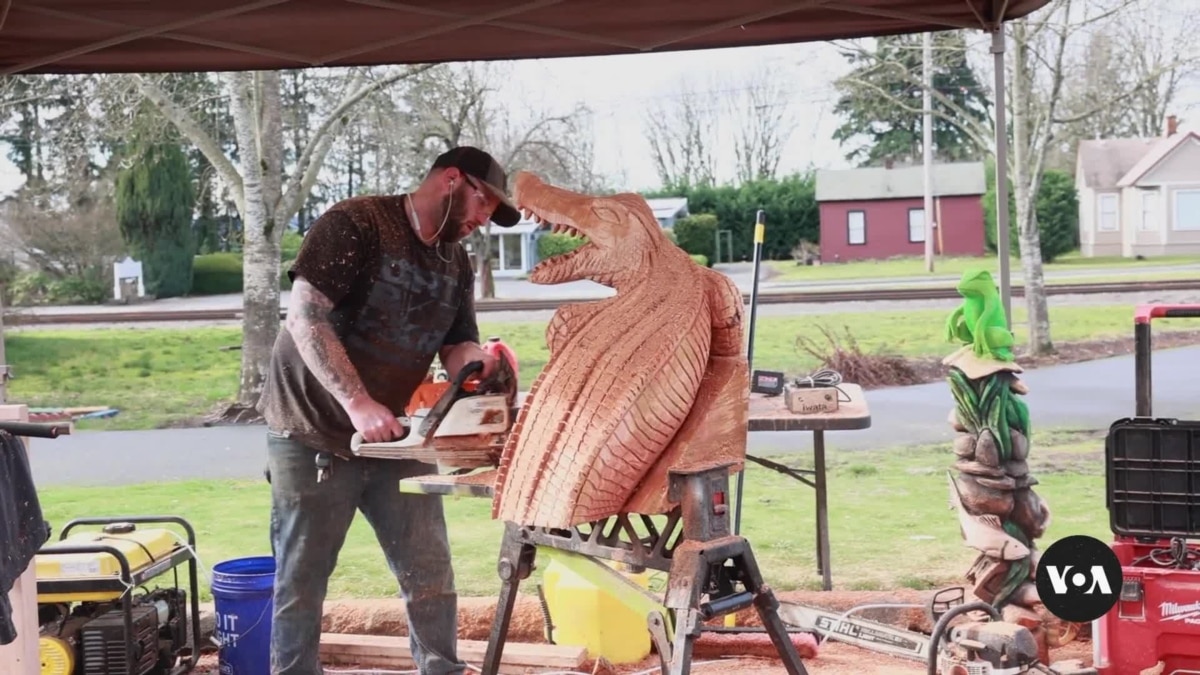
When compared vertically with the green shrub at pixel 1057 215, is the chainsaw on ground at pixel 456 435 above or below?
below

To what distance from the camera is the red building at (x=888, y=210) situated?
12242mm

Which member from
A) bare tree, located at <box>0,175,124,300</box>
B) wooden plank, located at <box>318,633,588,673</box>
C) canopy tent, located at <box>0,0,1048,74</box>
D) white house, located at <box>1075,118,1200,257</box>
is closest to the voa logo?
wooden plank, located at <box>318,633,588,673</box>

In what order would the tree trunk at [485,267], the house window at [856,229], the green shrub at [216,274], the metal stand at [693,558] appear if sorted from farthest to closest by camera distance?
the green shrub at [216,274] → the house window at [856,229] → the tree trunk at [485,267] → the metal stand at [693,558]

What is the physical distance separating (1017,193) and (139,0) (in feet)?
26.9

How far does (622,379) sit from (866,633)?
1.82 m

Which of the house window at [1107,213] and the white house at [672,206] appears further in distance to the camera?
the white house at [672,206]

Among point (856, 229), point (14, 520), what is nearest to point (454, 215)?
point (14, 520)

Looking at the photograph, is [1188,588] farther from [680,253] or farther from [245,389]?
[245,389]

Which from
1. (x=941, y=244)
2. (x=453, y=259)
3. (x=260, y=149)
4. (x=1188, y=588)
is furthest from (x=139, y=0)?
(x=941, y=244)

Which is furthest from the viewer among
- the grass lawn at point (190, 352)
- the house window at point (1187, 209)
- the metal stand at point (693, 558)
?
the grass lawn at point (190, 352)

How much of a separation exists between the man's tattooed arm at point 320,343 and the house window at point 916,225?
9.88 m

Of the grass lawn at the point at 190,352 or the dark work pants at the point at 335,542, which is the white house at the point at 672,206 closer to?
the grass lawn at the point at 190,352

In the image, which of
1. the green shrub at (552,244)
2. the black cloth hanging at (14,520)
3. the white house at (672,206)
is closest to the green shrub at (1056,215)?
the white house at (672,206)

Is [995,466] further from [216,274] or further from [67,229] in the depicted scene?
[67,229]
